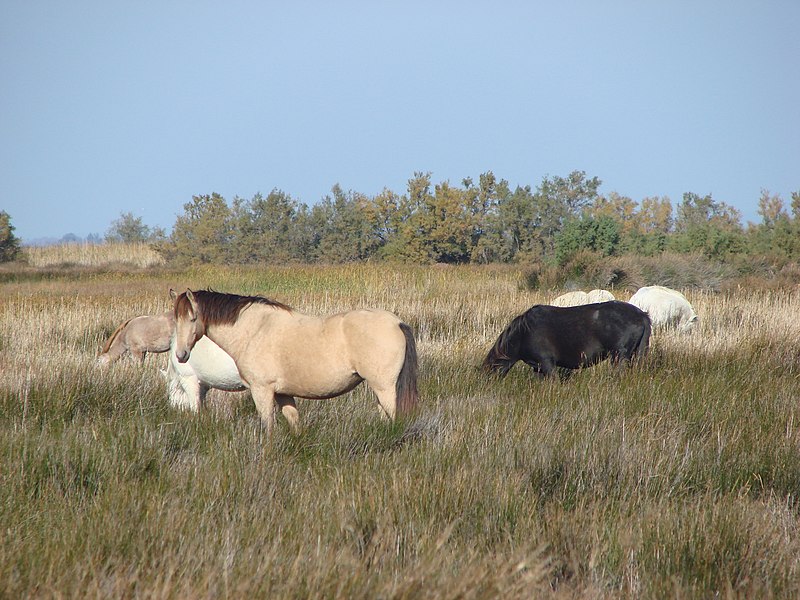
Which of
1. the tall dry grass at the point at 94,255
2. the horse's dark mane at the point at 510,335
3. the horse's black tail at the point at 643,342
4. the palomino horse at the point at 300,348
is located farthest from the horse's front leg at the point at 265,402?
the tall dry grass at the point at 94,255

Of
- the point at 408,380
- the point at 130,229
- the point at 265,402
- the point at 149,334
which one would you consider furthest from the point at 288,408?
the point at 130,229

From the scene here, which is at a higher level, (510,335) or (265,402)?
(510,335)

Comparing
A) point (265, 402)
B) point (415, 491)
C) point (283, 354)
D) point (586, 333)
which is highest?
point (283, 354)

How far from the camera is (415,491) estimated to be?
4.00 metres

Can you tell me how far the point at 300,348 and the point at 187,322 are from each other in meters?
0.95

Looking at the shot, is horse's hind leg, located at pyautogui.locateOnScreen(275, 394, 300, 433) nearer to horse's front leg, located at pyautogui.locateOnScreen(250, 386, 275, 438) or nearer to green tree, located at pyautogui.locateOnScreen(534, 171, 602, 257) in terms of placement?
horse's front leg, located at pyautogui.locateOnScreen(250, 386, 275, 438)

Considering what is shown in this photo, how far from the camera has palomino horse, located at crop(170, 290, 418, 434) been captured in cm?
530

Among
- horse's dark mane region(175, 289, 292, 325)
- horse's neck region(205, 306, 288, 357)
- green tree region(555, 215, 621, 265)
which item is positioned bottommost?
horse's neck region(205, 306, 288, 357)

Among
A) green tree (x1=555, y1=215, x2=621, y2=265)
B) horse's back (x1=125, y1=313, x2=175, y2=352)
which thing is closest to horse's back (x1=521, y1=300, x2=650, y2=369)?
horse's back (x1=125, y1=313, x2=175, y2=352)

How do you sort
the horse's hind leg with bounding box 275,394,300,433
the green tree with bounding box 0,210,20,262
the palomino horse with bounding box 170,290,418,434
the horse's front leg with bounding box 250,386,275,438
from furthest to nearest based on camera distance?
the green tree with bounding box 0,210,20,262, the horse's hind leg with bounding box 275,394,300,433, the horse's front leg with bounding box 250,386,275,438, the palomino horse with bounding box 170,290,418,434

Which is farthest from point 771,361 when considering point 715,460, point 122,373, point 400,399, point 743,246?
point 743,246

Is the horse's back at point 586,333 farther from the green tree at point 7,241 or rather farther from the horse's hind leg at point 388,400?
the green tree at point 7,241

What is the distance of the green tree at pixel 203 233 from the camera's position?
4694cm

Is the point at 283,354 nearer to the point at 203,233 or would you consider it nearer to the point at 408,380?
the point at 408,380
